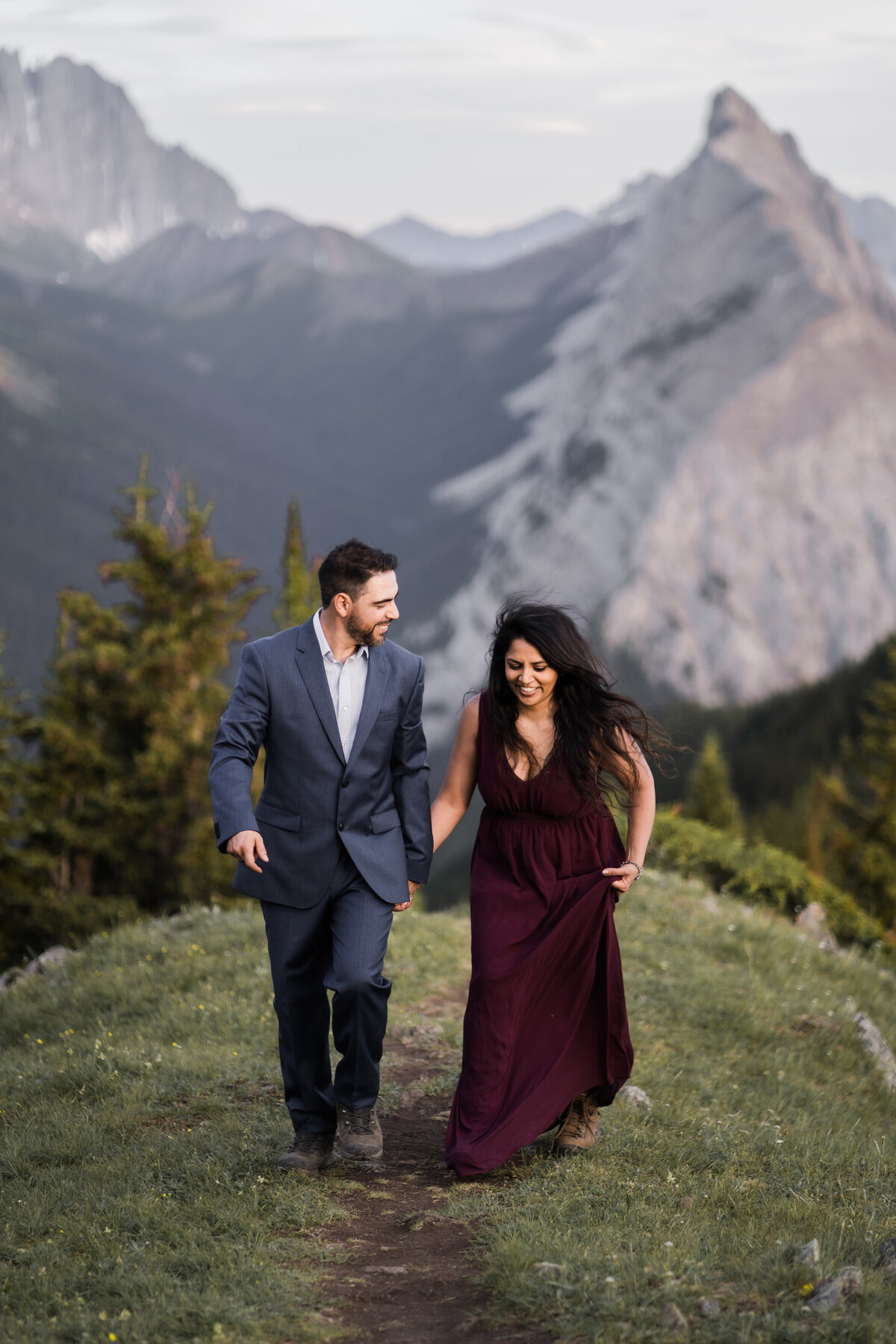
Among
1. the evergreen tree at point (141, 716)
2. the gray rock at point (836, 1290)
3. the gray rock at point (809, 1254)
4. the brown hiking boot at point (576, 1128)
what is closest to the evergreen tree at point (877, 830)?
the evergreen tree at point (141, 716)

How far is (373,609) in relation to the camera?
5.22m

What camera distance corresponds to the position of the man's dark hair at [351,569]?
A: 5.16 m

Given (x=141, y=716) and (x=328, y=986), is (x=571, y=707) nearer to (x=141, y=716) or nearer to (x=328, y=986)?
(x=328, y=986)

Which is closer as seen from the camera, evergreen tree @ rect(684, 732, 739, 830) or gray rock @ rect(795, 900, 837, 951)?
gray rock @ rect(795, 900, 837, 951)

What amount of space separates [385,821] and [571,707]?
96 centimetres

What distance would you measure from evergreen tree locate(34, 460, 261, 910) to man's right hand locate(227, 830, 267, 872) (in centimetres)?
2797

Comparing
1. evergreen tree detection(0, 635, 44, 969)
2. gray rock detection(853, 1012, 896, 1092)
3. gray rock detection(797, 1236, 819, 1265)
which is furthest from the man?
evergreen tree detection(0, 635, 44, 969)

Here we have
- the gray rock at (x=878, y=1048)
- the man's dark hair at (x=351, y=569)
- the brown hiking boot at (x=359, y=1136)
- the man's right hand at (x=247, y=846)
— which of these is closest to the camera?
the man's right hand at (x=247, y=846)

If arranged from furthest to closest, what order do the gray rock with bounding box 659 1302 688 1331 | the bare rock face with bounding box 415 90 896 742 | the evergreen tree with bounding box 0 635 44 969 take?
the bare rock face with bounding box 415 90 896 742 < the evergreen tree with bounding box 0 635 44 969 < the gray rock with bounding box 659 1302 688 1331

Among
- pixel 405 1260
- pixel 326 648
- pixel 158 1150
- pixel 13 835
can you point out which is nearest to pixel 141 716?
pixel 13 835

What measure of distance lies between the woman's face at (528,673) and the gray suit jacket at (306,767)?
1.46 feet

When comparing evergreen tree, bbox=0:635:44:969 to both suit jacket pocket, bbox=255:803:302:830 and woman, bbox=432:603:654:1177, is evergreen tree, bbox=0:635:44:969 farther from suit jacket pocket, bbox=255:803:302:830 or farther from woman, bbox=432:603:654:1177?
woman, bbox=432:603:654:1177

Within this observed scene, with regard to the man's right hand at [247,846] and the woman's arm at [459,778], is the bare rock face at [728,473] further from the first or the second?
the man's right hand at [247,846]

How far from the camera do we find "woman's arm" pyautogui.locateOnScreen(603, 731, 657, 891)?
5461mm
